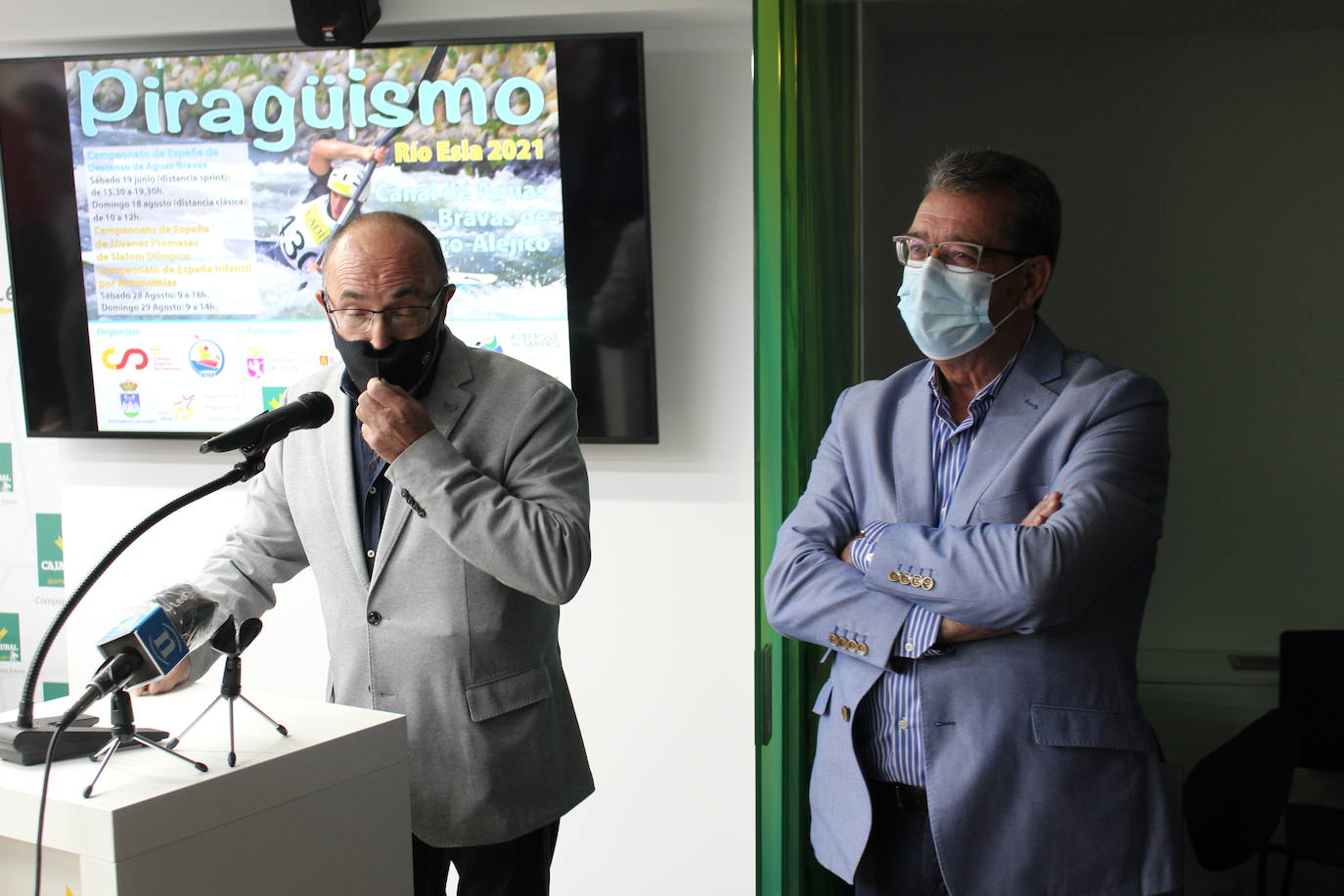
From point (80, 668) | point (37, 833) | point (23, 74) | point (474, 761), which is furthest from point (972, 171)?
point (80, 668)

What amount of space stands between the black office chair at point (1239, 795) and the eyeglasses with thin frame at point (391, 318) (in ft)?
6.65

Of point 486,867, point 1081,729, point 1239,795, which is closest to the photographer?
point 1081,729

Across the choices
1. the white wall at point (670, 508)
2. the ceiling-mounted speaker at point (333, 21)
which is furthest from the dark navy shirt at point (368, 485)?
the ceiling-mounted speaker at point (333, 21)

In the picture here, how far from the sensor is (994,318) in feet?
5.53

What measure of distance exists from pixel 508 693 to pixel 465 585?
168 millimetres

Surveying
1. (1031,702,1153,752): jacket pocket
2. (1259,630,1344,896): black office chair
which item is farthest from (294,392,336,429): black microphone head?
(1259,630,1344,896): black office chair

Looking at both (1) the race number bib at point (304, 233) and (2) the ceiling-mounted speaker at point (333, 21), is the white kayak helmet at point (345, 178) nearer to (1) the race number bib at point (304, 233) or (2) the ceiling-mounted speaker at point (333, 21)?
(1) the race number bib at point (304, 233)

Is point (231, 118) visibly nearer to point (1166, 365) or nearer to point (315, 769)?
point (315, 769)

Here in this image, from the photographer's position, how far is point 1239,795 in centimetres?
262

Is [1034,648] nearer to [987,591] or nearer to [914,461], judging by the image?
[987,591]

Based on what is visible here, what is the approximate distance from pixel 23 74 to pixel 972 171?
260 centimetres

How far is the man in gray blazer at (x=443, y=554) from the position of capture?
5.55 feet

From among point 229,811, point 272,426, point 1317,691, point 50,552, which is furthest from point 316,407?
point 1317,691

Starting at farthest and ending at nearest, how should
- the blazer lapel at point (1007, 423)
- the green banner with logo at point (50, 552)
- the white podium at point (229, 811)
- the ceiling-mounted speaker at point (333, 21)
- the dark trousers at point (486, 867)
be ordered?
the green banner with logo at point (50, 552) → the ceiling-mounted speaker at point (333, 21) → the dark trousers at point (486, 867) → the blazer lapel at point (1007, 423) → the white podium at point (229, 811)
